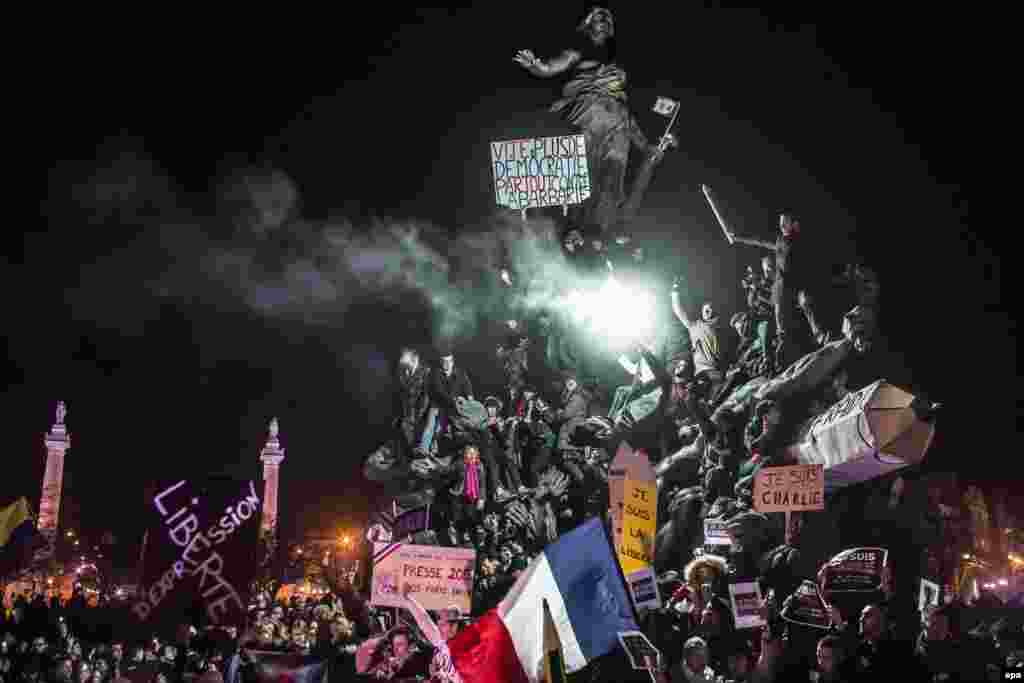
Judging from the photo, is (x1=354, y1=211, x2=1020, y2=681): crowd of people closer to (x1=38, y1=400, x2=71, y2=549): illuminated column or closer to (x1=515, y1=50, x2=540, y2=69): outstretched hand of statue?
(x1=515, y1=50, x2=540, y2=69): outstretched hand of statue

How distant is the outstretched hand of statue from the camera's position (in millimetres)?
22609

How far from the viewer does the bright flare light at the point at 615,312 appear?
20688mm

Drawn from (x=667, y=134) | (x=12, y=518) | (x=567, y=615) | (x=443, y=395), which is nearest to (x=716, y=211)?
(x=667, y=134)

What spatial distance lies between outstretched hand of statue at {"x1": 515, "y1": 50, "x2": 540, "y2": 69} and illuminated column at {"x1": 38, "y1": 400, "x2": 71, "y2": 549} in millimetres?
61311

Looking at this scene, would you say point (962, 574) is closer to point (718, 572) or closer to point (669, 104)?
point (718, 572)

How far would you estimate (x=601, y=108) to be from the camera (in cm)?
2208

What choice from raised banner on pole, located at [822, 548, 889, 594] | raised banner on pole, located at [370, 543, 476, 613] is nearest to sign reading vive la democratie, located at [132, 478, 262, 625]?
raised banner on pole, located at [822, 548, 889, 594]

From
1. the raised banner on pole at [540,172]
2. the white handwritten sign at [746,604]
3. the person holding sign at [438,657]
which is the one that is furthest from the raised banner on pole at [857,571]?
the raised banner on pole at [540,172]

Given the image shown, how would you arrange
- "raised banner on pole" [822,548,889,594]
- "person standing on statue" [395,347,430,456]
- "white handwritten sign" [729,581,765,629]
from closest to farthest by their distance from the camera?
"raised banner on pole" [822,548,889,594], "white handwritten sign" [729,581,765,629], "person standing on statue" [395,347,430,456]

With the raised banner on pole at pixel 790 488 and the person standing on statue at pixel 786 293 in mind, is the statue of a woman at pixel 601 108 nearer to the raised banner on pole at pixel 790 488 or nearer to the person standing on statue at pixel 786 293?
the person standing on statue at pixel 786 293

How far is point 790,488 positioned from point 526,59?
13.1 m

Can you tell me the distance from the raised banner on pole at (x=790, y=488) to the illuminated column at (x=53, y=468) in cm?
6825

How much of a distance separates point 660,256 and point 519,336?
4179 millimetres

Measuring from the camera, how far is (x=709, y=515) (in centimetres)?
1786
